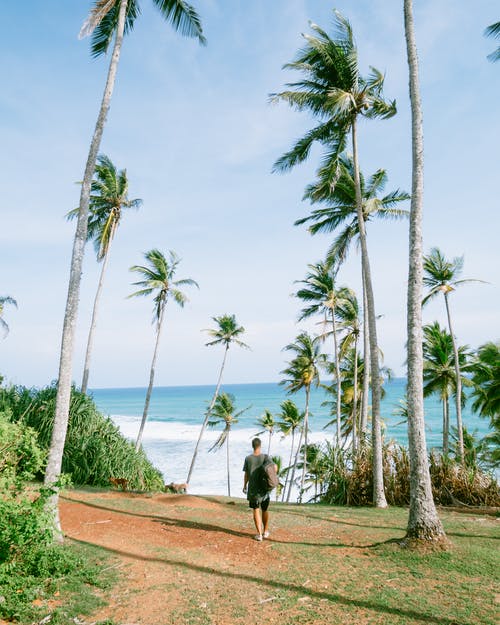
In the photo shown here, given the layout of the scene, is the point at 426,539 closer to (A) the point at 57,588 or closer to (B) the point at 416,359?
(B) the point at 416,359

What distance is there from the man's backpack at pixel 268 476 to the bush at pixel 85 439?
7.73 meters

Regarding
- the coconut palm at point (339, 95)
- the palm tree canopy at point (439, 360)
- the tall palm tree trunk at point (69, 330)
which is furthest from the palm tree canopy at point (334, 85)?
the palm tree canopy at point (439, 360)

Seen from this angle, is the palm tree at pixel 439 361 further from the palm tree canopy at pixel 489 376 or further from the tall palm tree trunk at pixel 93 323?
the tall palm tree trunk at pixel 93 323

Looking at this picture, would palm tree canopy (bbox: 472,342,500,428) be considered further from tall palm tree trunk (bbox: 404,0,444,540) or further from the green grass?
the green grass

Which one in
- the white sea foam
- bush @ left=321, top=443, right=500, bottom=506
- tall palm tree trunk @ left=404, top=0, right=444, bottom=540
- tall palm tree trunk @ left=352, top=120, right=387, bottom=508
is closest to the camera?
tall palm tree trunk @ left=404, top=0, right=444, bottom=540

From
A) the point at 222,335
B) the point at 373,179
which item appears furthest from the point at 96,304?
the point at 373,179

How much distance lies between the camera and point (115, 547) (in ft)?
22.0

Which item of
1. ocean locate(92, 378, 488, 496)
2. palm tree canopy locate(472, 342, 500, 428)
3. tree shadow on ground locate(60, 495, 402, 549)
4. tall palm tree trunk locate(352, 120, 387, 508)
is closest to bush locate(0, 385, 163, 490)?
tree shadow on ground locate(60, 495, 402, 549)

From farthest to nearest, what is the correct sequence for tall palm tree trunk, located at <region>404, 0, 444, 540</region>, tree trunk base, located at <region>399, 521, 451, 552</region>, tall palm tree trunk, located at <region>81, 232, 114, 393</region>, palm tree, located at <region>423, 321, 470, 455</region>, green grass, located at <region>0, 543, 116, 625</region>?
1. palm tree, located at <region>423, 321, 470, 455</region>
2. tall palm tree trunk, located at <region>81, 232, 114, 393</region>
3. tall palm tree trunk, located at <region>404, 0, 444, 540</region>
4. tree trunk base, located at <region>399, 521, 451, 552</region>
5. green grass, located at <region>0, 543, 116, 625</region>

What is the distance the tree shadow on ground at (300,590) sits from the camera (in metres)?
4.46

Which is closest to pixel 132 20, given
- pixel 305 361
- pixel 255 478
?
pixel 255 478

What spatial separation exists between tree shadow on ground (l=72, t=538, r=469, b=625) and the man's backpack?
1.54 m

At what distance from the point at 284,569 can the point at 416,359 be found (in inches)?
163

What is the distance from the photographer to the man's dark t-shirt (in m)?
7.08
